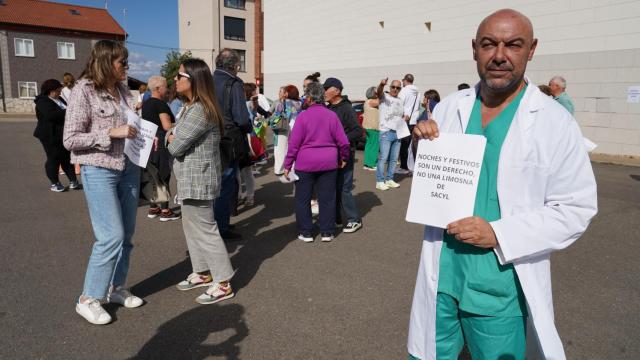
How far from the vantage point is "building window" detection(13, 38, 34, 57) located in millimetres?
39250

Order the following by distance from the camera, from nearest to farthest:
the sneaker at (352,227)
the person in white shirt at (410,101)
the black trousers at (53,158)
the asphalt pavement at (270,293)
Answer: the asphalt pavement at (270,293) → the sneaker at (352,227) → the black trousers at (53,158) → the person in white shirt at (410,101)

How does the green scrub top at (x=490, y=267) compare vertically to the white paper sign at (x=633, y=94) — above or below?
below

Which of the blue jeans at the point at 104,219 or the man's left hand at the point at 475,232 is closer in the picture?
the man's left hand at the point at 475,232

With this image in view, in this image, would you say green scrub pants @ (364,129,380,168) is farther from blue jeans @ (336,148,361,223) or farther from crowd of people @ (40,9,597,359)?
blue jeans @ (336,148,361,223)

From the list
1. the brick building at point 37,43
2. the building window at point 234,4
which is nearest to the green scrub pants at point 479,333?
the brick building at point 37,43

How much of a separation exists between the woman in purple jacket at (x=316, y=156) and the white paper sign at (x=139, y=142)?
2175 mm

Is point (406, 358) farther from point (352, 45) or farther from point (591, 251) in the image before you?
point (352, 45)

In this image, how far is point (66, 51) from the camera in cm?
4169

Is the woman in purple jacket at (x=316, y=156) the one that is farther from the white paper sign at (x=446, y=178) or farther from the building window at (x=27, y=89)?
the building window at (x=27, y=89)

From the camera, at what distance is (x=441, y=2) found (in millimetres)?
17078

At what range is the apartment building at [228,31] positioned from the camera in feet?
158

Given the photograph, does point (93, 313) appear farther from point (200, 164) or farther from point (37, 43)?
point (37, 43)

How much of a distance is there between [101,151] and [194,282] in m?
1.53

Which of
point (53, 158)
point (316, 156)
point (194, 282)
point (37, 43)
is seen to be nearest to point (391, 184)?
point (316, 156)
